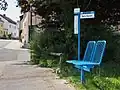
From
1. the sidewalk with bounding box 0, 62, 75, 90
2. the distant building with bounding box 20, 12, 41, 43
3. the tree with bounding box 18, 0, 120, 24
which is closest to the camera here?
the sidewalk with bounding box 0, 62, 75, 90

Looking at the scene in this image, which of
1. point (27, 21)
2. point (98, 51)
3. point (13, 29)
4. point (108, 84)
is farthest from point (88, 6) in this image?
point (13, 29)

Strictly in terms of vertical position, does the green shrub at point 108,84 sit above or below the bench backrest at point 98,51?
below

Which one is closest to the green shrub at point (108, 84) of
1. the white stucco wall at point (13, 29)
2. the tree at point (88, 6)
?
the tree at point (88, 6)

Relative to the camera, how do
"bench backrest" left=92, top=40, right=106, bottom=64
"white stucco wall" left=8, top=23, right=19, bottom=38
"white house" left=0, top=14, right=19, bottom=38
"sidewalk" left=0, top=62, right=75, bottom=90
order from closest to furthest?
1. "sidewalk" left=0, top=62, right=75, bottom=90
2. "bench backrest" left=92, top=40, right=106, bottom=64
3. "white house" left=0, top=14, right=19, bottom=38
4. "white stucco wall" left=8, top=23, right=19, bottom=38

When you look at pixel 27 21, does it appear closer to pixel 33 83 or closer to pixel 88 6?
pixel 88 6

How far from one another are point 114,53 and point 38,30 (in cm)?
487

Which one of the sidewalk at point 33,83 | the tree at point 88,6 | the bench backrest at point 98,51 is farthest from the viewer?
the tree at point 88,6

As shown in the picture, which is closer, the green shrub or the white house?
the green shrub

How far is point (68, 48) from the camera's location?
1717 centimetres

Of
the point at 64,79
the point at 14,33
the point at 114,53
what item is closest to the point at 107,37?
the point at 114,53

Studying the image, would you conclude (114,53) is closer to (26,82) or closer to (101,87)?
(26,82)

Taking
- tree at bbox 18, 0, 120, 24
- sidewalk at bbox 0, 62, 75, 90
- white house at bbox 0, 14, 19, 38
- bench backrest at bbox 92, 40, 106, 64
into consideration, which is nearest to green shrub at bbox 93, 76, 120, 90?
sidewalk at bbox 0, 62, 75, 90

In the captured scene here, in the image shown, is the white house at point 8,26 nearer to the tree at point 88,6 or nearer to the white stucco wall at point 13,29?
the white stucco wall at point 13,29

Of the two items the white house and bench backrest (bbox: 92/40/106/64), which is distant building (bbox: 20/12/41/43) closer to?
bench backrest (bbox: 92/40/106/64)
